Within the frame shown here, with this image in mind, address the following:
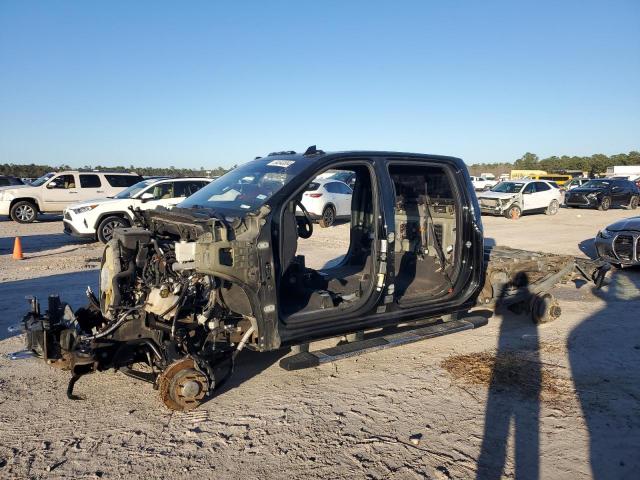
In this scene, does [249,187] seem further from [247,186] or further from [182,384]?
[182,384]

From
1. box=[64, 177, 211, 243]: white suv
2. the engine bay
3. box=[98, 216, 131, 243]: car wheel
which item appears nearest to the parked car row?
box=[64, 177, 211, 243]: white suv

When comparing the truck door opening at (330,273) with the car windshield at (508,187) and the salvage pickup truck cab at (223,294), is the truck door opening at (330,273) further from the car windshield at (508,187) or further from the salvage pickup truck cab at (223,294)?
the car windshield at (508,187)

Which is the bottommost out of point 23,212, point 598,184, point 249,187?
point 23,212

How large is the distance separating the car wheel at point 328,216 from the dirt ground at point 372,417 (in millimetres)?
11670

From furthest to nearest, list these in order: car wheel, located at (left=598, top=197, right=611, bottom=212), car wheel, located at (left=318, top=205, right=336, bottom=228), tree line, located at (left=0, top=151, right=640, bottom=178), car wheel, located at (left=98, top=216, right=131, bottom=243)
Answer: tree line, located at (left=0, top=151, right=640, bottom=178) → car wheel, located at (left=598, top=197, right=611, bottom=212) → car wheel, located at (left=318, top=205, right=336, bottom=228) → car wheel, located at (left=98, top=216, right=131, bottom=243)

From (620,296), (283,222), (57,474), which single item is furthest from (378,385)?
(620,296)

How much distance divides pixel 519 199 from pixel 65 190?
58.3 feet

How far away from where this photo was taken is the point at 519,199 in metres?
21.3

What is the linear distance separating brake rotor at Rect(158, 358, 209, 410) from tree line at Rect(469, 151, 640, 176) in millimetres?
74711

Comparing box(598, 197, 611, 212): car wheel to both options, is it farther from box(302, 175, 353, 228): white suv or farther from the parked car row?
box(302, 175, 353, 228): white suv

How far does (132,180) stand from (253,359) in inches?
615

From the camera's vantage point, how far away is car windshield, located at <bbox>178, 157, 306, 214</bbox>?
13.9 feet

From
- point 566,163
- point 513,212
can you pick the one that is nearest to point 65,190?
point 513,212

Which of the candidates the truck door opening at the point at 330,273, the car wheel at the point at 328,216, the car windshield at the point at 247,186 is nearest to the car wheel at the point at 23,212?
the car wheel at the point at 328,216
